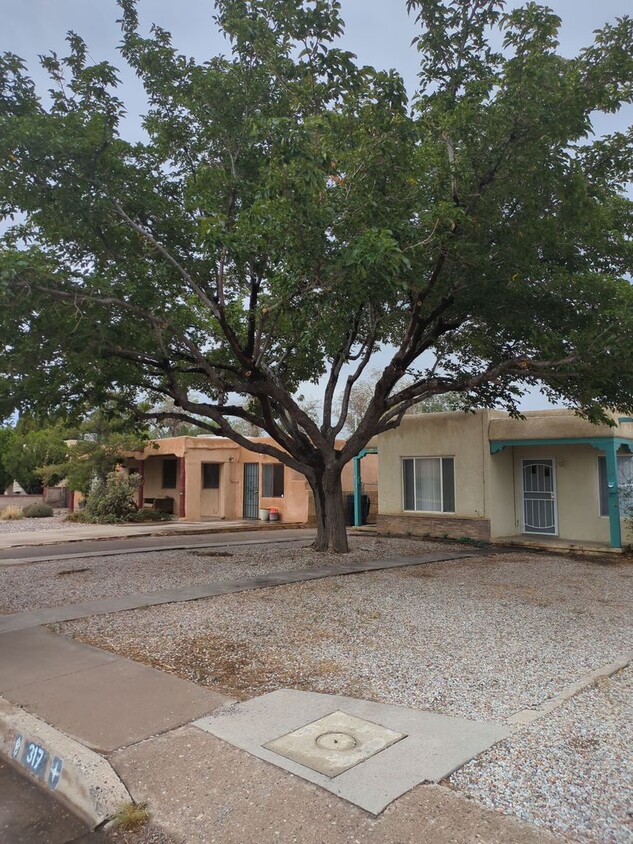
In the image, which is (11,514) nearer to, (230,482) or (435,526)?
(230,482)

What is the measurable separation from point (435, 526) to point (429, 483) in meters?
1.29

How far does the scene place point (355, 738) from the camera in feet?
14.1

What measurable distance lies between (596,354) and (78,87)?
9477 millimetres

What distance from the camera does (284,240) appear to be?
8688 millimetres

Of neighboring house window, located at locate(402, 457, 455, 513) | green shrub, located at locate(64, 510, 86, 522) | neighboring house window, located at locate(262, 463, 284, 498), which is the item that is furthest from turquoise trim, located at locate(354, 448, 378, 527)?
green shrub, located at locate(64, 510, 86, 522)

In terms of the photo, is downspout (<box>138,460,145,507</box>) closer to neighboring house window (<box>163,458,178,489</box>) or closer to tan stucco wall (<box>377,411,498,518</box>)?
neighboring house window (<box>163,458,178,489</box>)

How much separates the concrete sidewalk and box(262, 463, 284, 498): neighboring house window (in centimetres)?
1993

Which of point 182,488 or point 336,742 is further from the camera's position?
point 182,488

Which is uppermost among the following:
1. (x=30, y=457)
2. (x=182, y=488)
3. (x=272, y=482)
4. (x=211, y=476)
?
(x=30, y=457)

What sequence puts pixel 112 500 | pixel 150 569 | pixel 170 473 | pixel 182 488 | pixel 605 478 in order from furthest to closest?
pixel 170 473 < pixel 182 488 < pixel 112 500 < pixel 605 478 < pixel 150 569

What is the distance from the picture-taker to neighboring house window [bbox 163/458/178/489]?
28578 mm

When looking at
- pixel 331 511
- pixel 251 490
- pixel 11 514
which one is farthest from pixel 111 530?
pixel 331 511

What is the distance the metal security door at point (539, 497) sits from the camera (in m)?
17.0

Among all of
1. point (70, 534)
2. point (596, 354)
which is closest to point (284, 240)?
point (596, 354)
